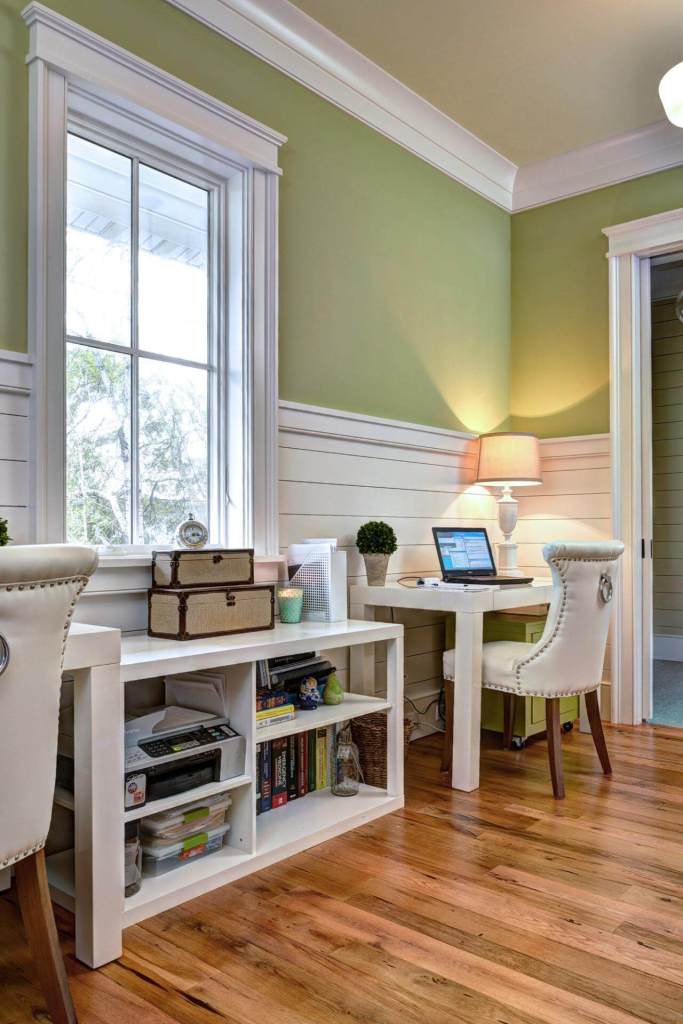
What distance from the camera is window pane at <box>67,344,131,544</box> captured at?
2250 millimetres

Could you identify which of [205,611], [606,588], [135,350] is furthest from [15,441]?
[606,588]

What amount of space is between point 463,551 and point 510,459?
0.51 m

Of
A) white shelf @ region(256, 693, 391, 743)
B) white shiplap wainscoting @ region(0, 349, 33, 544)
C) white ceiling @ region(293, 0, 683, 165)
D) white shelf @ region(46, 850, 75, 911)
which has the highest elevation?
white ceiling @ region(293, 0, 683, 165)

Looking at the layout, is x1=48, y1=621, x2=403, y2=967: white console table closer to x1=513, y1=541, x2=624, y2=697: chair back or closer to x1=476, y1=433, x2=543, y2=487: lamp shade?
x1=513, y1=541, x2=624, y2=697: chair back

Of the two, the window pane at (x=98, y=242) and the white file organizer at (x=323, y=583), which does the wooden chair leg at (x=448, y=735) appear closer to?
the white file organizer at (x=323, y=583)

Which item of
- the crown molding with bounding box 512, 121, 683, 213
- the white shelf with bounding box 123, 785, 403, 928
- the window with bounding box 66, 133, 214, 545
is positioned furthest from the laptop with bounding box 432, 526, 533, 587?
the crown molding with bounding box 512, 121, 683, 213

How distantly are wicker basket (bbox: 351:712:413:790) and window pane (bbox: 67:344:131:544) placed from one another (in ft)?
3.18

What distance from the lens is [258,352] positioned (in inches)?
105

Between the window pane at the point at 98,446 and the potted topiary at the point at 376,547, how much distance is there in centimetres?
95

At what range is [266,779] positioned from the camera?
2350 mm

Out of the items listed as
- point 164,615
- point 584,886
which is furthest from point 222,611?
point 584,886

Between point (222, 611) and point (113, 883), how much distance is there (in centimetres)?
80

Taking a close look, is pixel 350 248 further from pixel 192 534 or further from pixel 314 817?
pixel 314 817

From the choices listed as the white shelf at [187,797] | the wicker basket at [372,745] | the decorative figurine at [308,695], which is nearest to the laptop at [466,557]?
the wicker basket at [372,745]
